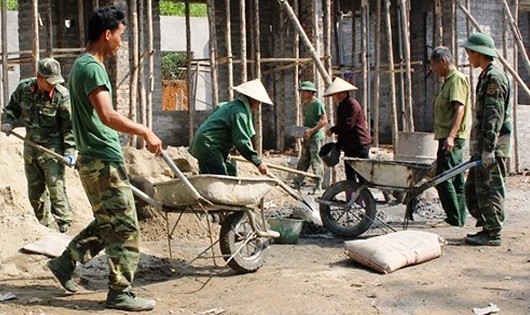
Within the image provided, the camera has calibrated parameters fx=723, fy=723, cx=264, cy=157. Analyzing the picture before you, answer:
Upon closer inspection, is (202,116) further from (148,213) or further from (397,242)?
(397,242)

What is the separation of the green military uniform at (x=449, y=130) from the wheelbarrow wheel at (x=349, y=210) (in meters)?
0.75

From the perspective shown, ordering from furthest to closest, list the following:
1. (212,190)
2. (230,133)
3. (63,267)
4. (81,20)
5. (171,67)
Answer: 1. (171,67)
2. (81,20)
3. (230,133)
4. (212,190)
5. (63,267)

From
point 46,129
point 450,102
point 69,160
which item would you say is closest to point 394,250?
point 450,102

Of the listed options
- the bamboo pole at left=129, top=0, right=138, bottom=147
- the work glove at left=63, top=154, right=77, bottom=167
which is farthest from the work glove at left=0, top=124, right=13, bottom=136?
the bamboo pole at left=129, top=0, right=138, bottom=147

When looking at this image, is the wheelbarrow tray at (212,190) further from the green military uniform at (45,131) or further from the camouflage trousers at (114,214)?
the green military uniform at (45,131)

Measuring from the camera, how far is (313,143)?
10750mm

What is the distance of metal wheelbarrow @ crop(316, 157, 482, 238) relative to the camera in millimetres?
6680

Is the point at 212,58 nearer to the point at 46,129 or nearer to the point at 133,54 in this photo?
the point at 133,54

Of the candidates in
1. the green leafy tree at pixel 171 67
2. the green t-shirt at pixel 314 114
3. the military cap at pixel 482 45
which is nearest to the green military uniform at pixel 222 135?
the military cap at pixel 482 45

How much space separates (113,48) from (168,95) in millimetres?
22127

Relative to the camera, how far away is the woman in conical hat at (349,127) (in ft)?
25.1

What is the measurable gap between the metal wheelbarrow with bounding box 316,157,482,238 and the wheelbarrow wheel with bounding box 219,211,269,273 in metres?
1.53

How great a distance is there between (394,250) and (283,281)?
977 mm

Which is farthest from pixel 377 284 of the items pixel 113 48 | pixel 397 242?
pixel 113 48
